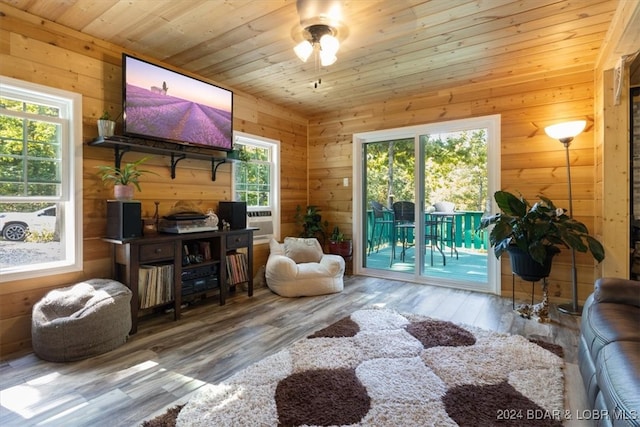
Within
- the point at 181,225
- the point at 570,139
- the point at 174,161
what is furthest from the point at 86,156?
the point at 570,139

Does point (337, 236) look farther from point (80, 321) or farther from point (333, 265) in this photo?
point (80, 321)

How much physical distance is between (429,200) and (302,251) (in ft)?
5.91

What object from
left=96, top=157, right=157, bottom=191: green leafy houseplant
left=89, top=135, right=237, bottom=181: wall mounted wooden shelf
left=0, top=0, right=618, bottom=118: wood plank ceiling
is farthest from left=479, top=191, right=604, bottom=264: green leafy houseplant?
left=96, top=157, right=157, bottom=191: green leafy houseplant

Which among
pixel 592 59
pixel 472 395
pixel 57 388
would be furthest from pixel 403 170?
pixel 57 388

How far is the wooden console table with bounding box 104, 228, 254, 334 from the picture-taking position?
8.55 ft

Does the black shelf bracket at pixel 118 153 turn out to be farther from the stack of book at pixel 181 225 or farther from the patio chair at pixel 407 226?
the patio chair at pixel 407 226

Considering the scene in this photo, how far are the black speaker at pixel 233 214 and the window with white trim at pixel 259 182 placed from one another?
0.34 m

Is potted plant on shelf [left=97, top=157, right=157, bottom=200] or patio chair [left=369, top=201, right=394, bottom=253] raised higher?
potted plant on shelf [left=97, top=157, right=157, bottom=200]

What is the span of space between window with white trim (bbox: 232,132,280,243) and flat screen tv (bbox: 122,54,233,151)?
1.46 feet

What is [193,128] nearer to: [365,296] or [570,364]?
[365,296]

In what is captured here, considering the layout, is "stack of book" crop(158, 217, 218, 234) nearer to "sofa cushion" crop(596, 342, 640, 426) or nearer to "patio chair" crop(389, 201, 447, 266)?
"patio chair" crop(389, 201, 447, 266)

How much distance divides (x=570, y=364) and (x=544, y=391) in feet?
1.71

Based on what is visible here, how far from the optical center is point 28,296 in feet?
7.88

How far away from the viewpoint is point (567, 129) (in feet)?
9.78
